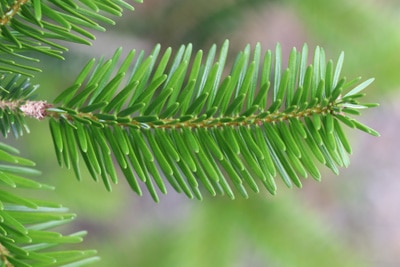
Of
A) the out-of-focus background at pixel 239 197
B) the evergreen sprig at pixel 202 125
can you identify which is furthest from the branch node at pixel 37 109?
the out-of-focus background at pixel 239 197

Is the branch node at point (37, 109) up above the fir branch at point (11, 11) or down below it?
below

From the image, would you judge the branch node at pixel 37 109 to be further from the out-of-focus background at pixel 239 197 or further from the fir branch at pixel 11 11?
the out-of-focus background at pixel 239 197

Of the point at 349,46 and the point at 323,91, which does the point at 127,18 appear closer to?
the point at 349,46

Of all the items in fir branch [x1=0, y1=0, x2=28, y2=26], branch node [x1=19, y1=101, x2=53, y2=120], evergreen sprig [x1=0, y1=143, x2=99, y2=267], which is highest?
fir branch [x1=0, y1=0, x2=28, y2=26]

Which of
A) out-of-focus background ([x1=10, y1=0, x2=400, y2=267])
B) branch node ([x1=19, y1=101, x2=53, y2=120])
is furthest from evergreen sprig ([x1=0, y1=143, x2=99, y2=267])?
out-of-focus background ([x1=10, y1=0, x2=400, y2=267])

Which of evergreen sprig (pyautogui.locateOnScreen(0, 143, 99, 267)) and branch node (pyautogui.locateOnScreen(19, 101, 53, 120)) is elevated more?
branch node (pyautogui.locateOnScreen(19, 101, 53, 120))

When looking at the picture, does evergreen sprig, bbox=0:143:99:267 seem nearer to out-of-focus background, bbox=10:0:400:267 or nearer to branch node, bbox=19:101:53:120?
branch node, bbox=19:101:53:120

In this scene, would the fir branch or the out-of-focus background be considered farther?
the out-of-focus background

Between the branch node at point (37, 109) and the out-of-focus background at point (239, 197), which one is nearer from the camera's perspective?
the branch node at point (37, 109)

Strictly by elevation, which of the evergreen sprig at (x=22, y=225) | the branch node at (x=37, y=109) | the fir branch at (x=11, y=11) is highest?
the fir branch at (x=11, y=11)
